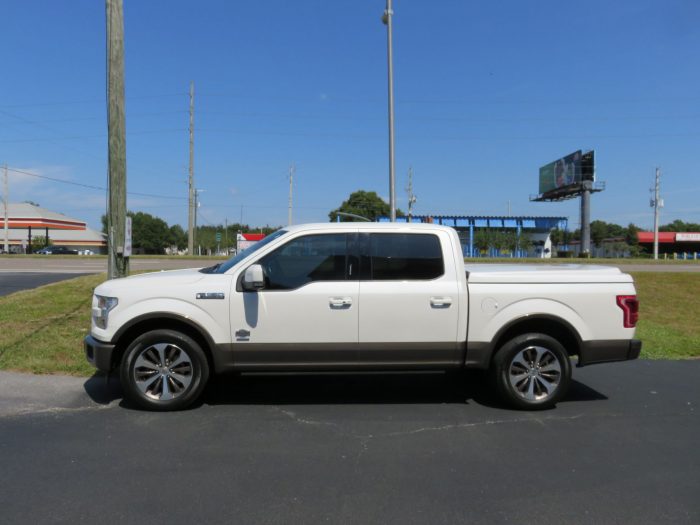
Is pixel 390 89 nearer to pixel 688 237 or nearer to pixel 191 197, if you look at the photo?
pixel 191 197

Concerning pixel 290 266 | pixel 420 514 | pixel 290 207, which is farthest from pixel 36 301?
pixel 290 207

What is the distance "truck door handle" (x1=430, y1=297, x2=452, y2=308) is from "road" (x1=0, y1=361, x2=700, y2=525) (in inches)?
41.0

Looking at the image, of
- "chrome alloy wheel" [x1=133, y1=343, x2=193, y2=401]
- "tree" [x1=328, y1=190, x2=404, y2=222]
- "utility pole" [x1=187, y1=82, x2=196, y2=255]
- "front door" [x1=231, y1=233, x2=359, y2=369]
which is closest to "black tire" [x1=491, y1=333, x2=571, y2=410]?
"front door" [x1=231, y1=233, x2=359, y2=369]

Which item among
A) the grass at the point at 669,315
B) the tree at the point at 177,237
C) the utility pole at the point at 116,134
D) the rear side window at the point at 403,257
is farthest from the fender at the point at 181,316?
the tree at the point at 177,237

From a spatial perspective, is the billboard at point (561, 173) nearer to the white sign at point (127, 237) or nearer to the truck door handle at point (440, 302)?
the white sign at point (127, 237)

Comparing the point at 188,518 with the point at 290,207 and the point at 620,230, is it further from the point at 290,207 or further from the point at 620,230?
the point at 620,230

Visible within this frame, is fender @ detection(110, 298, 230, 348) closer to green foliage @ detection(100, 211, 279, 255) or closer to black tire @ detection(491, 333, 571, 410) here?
black tire @ detection(491, 333, 571, 410)

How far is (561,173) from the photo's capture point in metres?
74.5

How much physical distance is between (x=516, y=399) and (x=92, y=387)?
4.52 meters

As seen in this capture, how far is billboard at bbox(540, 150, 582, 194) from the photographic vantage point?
232 feet

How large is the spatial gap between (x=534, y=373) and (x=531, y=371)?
35 millimetres

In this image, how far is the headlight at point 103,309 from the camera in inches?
203

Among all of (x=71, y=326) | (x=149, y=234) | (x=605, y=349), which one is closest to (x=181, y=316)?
(x=605, y=349)

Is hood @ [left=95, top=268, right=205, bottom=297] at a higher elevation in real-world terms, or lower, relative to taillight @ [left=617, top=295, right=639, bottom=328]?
higher
